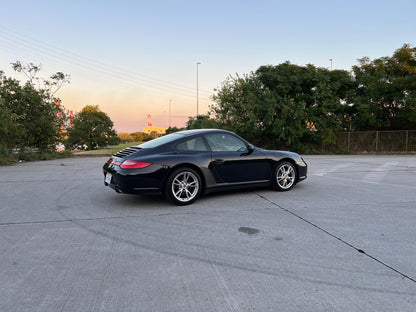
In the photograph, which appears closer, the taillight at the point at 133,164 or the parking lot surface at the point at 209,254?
the parking lot surface at the point at 209,254

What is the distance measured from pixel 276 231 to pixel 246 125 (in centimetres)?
2065

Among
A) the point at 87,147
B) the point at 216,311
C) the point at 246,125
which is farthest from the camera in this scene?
the point at 87,147

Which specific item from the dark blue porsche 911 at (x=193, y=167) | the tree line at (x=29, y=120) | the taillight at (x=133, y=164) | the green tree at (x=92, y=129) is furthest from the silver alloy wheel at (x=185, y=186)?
the green tree at (x=92, y=129)

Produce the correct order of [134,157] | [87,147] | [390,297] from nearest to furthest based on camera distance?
[390,297], [134,157], [87,147]

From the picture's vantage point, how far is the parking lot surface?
8.43 feet

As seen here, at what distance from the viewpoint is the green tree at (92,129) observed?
204 feet

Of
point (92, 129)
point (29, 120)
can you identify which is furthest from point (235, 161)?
point (92, 129)

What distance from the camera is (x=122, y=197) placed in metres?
6.53

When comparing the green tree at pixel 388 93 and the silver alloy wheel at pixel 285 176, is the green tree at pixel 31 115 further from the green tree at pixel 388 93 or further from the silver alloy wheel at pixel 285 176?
the green tree at pixel 388 93

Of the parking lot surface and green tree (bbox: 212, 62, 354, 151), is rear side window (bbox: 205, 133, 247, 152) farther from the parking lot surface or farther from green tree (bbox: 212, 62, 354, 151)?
green tree (bbox: 212, 62, 354, 151)

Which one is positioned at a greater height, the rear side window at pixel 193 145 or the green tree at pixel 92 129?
the green tree at pixel 92 129

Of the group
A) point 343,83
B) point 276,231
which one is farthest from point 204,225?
point 343,83

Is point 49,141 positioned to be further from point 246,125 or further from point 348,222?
point 348,222

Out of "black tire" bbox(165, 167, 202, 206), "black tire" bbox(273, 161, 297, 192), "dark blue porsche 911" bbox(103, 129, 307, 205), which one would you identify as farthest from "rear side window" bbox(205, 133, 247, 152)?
"black tire" bbox(273, 161, 297, 192)
